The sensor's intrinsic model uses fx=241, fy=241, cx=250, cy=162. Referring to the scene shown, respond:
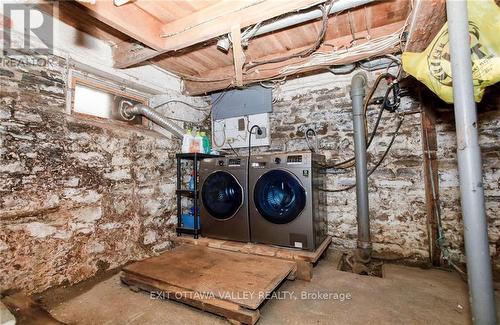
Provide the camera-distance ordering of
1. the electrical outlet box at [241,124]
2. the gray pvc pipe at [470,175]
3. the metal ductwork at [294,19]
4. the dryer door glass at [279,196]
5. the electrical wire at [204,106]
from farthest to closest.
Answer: the electrical outlet box at [241,124] < the electrical wire at [204,106] < the dryer door glass at [279,196] < the metal ductwork at [294,19] < the gray pvc pipe at [470,175]

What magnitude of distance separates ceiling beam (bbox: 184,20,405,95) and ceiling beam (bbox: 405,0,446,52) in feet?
0.67

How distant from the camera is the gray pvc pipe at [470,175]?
3.23 ft

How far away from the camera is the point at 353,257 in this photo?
8.25ft

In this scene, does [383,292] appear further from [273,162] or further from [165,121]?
[165,121]

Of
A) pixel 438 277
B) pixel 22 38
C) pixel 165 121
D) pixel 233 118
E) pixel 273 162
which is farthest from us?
pixel 233 118

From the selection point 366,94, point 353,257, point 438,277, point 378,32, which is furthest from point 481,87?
point 353,257

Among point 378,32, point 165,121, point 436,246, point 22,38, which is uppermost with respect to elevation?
point 378,32

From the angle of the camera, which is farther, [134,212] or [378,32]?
[134,212]

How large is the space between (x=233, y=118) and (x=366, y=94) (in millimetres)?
1674

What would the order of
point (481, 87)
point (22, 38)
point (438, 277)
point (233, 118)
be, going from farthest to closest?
point (233, 118)
point (438, 277)
point (22, 38)
point (481, 87)

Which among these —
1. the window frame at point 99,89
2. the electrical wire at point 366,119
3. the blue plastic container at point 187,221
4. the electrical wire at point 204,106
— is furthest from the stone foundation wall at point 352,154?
the window frame at point 99,89

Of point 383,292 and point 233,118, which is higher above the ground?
point 233,118

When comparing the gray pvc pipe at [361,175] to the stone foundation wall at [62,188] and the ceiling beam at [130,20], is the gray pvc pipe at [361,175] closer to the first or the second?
the ceiling beam at [130,20]

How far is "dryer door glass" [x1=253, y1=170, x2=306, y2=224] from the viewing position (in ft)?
7.30
